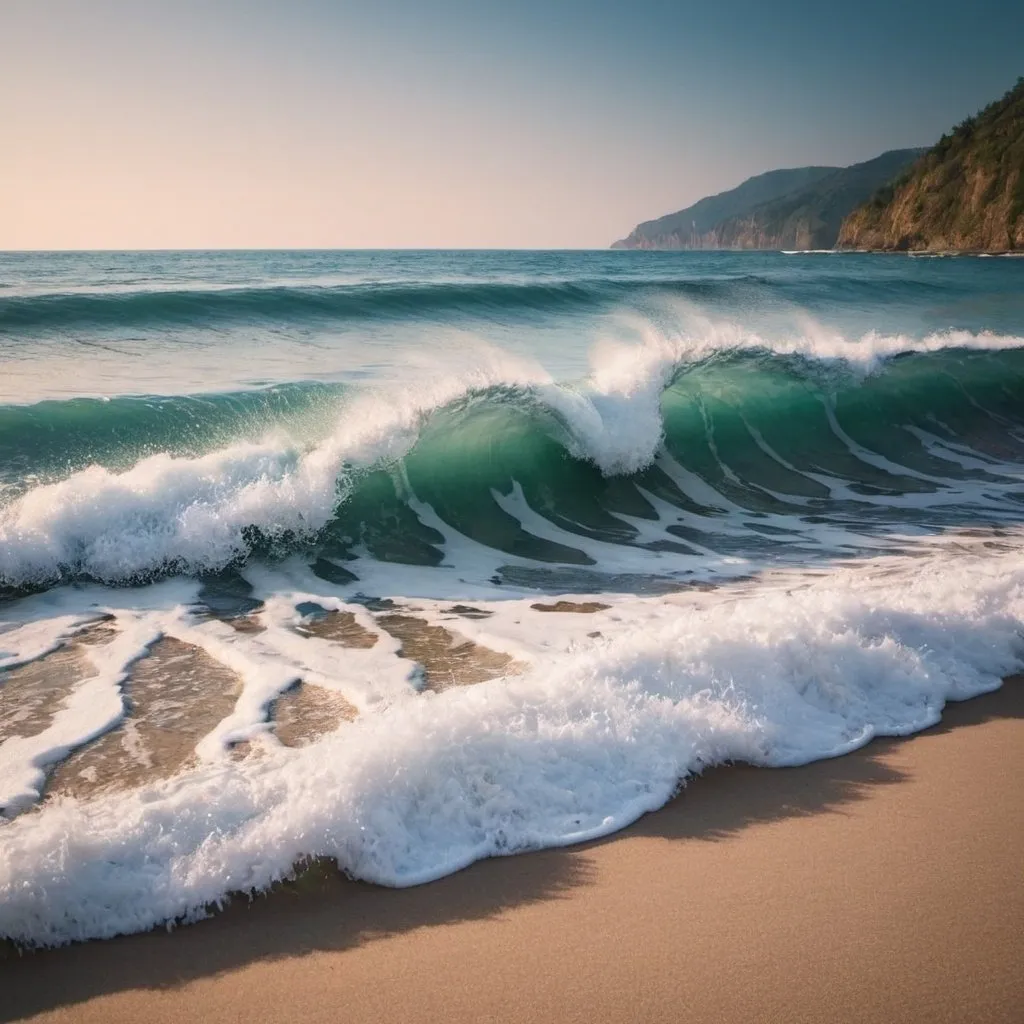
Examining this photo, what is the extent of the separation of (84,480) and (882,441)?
28.1 feet

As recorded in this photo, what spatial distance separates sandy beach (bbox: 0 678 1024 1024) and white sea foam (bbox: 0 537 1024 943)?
0.34ft

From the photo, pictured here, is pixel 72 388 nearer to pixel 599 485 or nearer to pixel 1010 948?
pixel 599 485

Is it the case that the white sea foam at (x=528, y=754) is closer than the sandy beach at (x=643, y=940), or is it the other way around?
the sandy beach at (x=643, y=940)

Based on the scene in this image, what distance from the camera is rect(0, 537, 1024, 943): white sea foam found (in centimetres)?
224

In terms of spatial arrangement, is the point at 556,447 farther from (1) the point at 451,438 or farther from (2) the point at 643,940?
(2) the point at 643,940

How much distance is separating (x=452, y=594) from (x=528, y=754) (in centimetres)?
252

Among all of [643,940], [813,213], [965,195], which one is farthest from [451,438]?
[813,213]

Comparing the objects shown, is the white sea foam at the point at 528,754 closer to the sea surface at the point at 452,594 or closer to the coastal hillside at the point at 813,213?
the sea surface at the point at 452,594

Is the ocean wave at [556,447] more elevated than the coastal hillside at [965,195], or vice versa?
the coastal hillside at [965,195]

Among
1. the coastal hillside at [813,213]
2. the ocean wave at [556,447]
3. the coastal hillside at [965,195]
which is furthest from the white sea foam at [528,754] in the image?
the coastal hillside at [813,213]

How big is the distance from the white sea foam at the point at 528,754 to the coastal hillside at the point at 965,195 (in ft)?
225

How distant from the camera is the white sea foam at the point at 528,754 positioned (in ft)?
7.36

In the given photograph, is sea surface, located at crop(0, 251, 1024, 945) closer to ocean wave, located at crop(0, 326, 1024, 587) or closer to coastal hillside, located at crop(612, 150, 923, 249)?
ocean wave, located at crop(0, 326, 1024, 587)

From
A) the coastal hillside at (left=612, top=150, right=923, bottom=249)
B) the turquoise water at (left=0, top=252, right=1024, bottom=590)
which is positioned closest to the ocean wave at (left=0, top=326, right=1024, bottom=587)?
the turquoise water at (left=0, top=252, right=1024, bottom=590)
